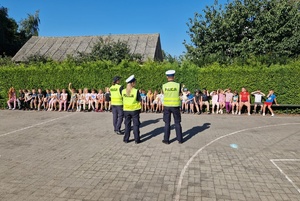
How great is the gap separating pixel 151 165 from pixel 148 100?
8974mm

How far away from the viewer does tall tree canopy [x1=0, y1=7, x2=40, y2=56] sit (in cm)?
3988

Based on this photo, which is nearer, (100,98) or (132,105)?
(132,105)

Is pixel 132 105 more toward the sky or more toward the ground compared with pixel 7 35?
more toward the ground

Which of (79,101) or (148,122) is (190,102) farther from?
(79,101)

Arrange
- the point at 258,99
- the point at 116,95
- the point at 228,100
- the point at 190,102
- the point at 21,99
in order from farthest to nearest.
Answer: the point at 21,99
the point at 190,102
the point at 228,100
the point at 258,99
the point at 116,95

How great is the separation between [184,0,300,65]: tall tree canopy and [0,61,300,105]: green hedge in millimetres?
3406

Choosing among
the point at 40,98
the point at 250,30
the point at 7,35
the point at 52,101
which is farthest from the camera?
the point at 7,35

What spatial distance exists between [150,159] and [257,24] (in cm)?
1724

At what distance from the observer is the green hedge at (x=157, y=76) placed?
45.0ft

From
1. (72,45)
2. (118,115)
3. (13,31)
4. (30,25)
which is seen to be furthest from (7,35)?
(118,115)

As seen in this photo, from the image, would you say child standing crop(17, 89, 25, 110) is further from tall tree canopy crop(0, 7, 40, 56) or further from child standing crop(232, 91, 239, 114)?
tall tree canopy crop(0, 7, 40, 56)

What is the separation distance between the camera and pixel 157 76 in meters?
15.3

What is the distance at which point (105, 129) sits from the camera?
955 centimetres

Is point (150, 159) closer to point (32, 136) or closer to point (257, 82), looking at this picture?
point (32, 136)
